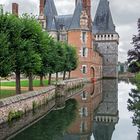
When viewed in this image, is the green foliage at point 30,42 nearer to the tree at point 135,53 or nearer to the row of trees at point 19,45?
the row of trees at point 19,45


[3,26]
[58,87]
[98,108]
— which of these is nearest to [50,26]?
[58,87]

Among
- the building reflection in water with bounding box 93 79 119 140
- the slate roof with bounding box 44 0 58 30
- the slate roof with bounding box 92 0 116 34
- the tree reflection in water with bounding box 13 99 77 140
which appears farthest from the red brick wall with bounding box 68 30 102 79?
the tree reflection in water with bounding box 13 99 77 140

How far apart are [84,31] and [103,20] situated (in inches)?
825

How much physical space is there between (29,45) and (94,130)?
781 centimetres

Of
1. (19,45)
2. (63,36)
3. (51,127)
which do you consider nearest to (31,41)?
(19,45)

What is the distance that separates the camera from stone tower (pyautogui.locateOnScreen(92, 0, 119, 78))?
3086 inches

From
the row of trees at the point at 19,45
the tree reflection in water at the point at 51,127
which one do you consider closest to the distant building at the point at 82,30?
the row of trees at the point at 19,45

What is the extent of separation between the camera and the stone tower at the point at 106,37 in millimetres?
78375

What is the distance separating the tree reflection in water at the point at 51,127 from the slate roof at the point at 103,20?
56.9 metres

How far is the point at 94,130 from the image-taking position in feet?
56.8

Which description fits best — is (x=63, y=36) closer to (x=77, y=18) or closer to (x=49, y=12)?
(x=77, y=18)

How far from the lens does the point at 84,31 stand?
194 feet

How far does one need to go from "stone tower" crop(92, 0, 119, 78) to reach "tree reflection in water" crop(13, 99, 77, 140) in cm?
5681

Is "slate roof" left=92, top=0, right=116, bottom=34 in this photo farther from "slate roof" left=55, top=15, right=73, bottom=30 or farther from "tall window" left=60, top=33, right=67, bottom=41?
"tall window" left=60, top=33, right=67, bottom=41
